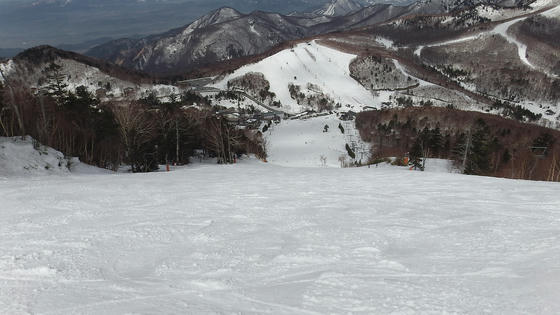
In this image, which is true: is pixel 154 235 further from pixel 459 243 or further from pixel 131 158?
pixel 131 158

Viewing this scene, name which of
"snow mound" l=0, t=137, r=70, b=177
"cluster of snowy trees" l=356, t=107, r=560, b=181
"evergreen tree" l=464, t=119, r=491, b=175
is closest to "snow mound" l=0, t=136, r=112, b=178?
"snow mound" l=0, t=137, r=70, b=177

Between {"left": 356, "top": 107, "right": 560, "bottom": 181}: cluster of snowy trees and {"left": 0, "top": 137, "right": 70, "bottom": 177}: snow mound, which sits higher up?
{"left": 356, "top": 107, "right": 560, "bottom": 181}: cluster of snowy trees

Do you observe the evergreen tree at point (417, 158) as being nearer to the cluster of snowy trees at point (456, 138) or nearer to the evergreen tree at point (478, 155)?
the cluster of snowy trees at point (456, 138)

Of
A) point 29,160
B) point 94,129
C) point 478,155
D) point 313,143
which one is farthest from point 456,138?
point 29,160

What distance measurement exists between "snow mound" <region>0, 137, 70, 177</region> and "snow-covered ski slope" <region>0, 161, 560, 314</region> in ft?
20.8

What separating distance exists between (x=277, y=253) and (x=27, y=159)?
1639 cm

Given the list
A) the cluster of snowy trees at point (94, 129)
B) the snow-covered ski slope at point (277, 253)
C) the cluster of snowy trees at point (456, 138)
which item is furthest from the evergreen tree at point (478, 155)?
the snow-covered ski slope at point (277, 253)

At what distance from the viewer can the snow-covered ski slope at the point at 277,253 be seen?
12.9 ft

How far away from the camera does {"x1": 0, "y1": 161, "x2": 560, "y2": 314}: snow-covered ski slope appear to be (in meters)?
3.95

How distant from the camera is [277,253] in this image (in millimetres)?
5641

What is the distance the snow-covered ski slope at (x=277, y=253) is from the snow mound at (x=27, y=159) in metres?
6.35

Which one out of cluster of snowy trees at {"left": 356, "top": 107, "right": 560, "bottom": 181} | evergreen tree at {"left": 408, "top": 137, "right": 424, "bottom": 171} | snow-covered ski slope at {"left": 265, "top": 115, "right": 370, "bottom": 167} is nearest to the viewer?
evergreen tree at {"left": 408, "top": 137, "right": 424, "bottom": 171}

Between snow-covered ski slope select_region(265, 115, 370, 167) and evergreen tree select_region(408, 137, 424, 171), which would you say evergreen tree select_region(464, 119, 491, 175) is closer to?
evergreen tree select_region(408, 137, 424, 171)

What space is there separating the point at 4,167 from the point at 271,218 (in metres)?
13.9
